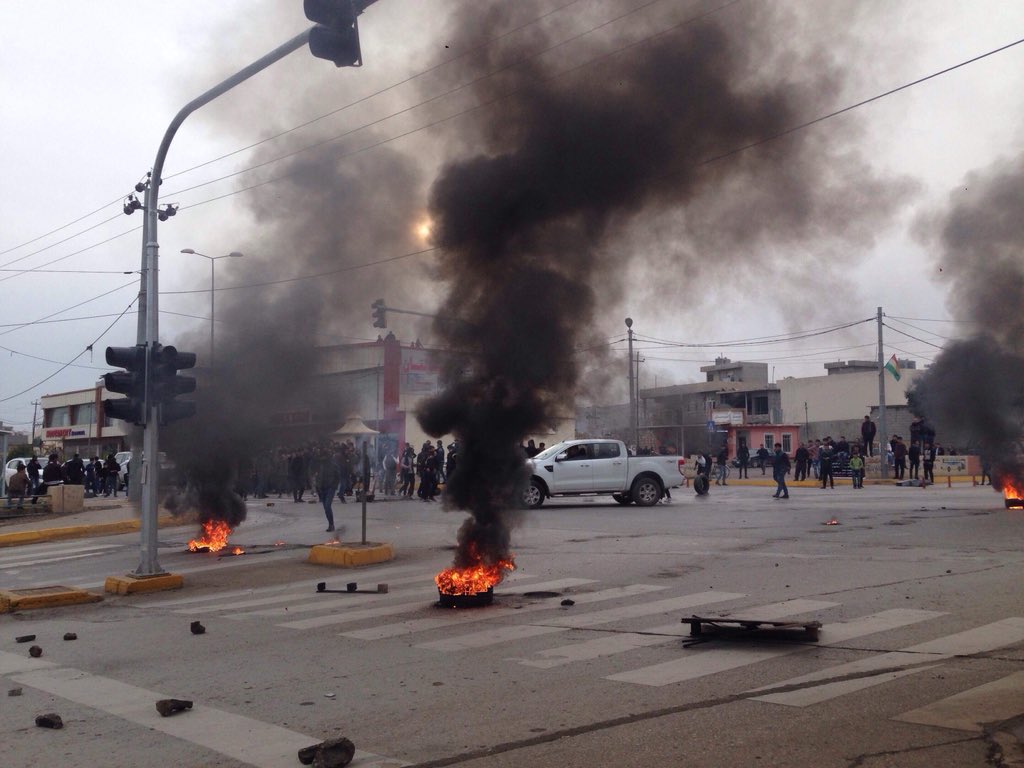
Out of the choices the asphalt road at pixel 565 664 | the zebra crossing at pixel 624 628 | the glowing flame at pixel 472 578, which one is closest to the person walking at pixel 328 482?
the asphalt road at pixel 565 664

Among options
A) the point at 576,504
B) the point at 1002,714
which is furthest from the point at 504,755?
the point at 576,504

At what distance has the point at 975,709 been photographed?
4824 mm

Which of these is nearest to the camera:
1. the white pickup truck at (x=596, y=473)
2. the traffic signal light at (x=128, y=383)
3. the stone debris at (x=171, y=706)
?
the stone debris at (x=171, y=706)

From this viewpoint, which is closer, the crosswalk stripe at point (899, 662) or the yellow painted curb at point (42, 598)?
the crosswalk stripe at point (899, 662)

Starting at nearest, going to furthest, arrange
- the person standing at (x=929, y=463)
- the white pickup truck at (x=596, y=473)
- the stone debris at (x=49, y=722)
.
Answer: the stone debris at (x=49, y=722) < the white pickup truck at (x=596, y=473) < the person standing at (x=929, y=463)

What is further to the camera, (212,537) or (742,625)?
(212,537)

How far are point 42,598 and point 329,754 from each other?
741 centimetres

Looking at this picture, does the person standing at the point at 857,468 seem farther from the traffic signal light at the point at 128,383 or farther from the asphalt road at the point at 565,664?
the traffic signal light at the point at 128,383

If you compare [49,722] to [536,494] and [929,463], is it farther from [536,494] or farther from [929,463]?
[929,463]

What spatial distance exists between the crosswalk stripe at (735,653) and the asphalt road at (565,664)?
29 millimetres

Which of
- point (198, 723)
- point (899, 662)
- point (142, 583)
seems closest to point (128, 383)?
point (142, 583)

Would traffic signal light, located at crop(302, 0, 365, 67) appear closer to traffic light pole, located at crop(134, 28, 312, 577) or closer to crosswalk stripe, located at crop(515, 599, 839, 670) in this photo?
traffic light pole, located at crop(134, 28, 312, 577)

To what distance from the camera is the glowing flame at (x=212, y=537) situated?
50.2ft

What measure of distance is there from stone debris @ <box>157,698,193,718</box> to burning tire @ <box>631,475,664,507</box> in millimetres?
16548
